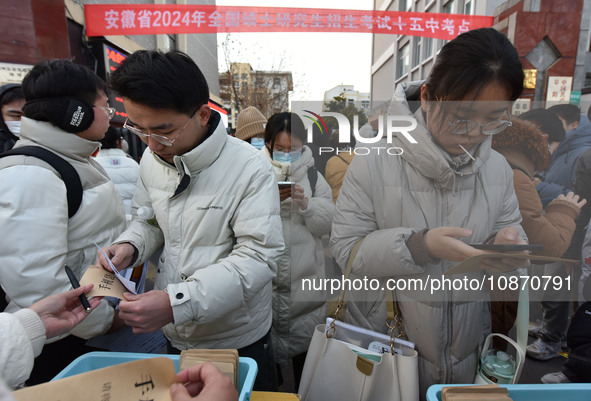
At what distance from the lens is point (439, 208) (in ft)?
3.92

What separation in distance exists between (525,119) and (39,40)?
23.1 feet

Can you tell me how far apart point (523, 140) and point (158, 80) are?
1.33 metres

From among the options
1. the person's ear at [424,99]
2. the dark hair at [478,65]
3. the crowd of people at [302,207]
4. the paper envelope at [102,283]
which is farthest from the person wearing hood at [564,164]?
the paper envelope at [102,283]

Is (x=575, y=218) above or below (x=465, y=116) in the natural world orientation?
below

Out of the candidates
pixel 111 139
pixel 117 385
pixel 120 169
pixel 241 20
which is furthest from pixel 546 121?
pixel 241 20

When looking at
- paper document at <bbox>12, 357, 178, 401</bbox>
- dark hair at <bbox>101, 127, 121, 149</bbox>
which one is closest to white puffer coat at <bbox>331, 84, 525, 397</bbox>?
paper document at <bbox>12, 357, 178, 401</bbox>

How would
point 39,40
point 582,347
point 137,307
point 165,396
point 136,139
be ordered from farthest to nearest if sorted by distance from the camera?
point 136,139
point 39,40
point 582,347
point 137,307
point 165,396

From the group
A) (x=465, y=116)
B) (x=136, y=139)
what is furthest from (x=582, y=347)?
(x=136, y=139)

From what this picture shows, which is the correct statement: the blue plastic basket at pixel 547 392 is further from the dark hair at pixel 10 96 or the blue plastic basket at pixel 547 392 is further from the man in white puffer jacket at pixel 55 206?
the dark hair at pixel 10 96

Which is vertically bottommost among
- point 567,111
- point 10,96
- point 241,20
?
point 567,111

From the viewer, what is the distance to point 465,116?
1099 mm

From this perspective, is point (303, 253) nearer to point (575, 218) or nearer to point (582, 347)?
point (575, 218)

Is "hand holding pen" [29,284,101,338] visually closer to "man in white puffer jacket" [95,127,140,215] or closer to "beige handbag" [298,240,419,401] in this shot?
"beige handbag" [298,240,419,401]

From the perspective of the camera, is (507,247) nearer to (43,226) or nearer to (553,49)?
(553,49)
